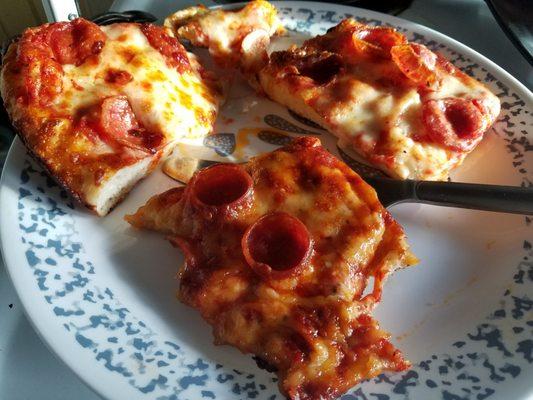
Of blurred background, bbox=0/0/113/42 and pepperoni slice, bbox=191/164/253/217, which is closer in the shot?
pepperoni slice, bbox=191/164/253/217

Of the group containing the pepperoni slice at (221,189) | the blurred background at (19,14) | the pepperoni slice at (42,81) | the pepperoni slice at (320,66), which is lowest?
the blurred background at (19,14)

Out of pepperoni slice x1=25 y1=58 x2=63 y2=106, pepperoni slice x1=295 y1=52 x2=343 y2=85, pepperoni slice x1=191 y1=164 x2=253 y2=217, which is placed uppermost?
pepperoni slice x1=25 y1=58 x2=63 y2=106

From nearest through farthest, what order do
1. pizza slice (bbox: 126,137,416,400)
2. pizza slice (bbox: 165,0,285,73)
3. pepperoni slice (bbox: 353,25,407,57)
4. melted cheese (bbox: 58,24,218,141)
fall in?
pizza slice (bbox: 126,137,416,400)
melted cheese (bbox: 58,24,218,141)
pepperoni slice (bbox: 353,25,407,57)
pizza slice (bbox: 165,0,285,73)

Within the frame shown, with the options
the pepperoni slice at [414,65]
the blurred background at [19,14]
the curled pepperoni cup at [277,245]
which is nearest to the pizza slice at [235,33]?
the pepperoni slice at [414,65]

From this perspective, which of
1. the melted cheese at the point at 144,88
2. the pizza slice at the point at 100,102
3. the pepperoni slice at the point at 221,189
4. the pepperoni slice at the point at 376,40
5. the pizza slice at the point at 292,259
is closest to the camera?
the pizza slice at the point at 292,259

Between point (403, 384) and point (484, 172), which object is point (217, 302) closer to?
point (403, 384)

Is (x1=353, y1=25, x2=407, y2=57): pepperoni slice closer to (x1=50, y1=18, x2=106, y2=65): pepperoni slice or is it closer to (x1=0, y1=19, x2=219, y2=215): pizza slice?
(x1=0, y1=19, x2=219, y2=215): pizza slice

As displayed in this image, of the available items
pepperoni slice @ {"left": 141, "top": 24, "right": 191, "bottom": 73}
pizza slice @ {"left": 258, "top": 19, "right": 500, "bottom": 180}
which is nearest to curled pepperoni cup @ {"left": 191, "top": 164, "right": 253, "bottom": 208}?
pizza slice @ {"left": 258, "top": 19, "right": 500, "bottom": 180}

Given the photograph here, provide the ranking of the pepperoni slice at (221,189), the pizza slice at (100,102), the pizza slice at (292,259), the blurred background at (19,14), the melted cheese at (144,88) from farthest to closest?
the blurred background at (19,14) < the melted cheese at (144,88) < the pizza slice at (100,102) < the pepperoni slice at (221,189) < the pizza slice at (292,259)

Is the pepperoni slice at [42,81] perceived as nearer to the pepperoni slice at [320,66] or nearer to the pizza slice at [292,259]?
the pizza slice at [292,259]
